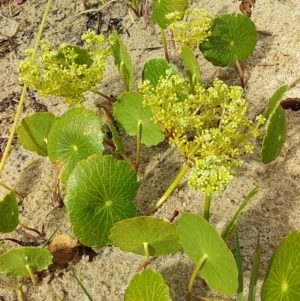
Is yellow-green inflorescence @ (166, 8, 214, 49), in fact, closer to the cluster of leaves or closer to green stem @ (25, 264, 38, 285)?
the cluster of leaves

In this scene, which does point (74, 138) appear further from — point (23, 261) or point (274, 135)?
point (274, 135)

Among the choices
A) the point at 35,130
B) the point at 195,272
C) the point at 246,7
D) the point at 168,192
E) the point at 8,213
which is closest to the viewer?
the point at 195,272

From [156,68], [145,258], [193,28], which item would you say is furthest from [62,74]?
[145,258]

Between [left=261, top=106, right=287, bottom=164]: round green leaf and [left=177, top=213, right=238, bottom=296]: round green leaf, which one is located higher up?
[left=261, top=106, right=287, bottom=164]: round green leaf

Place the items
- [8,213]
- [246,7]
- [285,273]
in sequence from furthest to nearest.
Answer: [246,7] < [8,213] < [285,273]

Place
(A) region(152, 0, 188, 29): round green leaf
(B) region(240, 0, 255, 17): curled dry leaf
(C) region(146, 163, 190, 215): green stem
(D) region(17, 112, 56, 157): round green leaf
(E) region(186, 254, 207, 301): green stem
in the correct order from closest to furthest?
1. (E) region(186, 254, 207, 301): green stem
2. (C) region(146, 163, 190, 215): green stem
3. (D) region(17, 112, 56, 157): round green leaf
4. (A) region(152, 0, 188, 29): round green leaf
5. (B) region(240, 0, 255, 17): curled dry leaf

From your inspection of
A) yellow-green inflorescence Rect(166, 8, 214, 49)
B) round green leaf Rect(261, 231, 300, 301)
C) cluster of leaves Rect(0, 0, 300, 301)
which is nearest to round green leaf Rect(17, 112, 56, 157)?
cluster of leaves Rect(0, 0, 300, 301)

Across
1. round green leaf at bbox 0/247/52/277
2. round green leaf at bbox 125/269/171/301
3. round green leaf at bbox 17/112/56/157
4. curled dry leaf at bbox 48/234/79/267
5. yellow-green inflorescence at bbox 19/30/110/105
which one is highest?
yellow-green inflorescence at bbox 19/30/110/105
